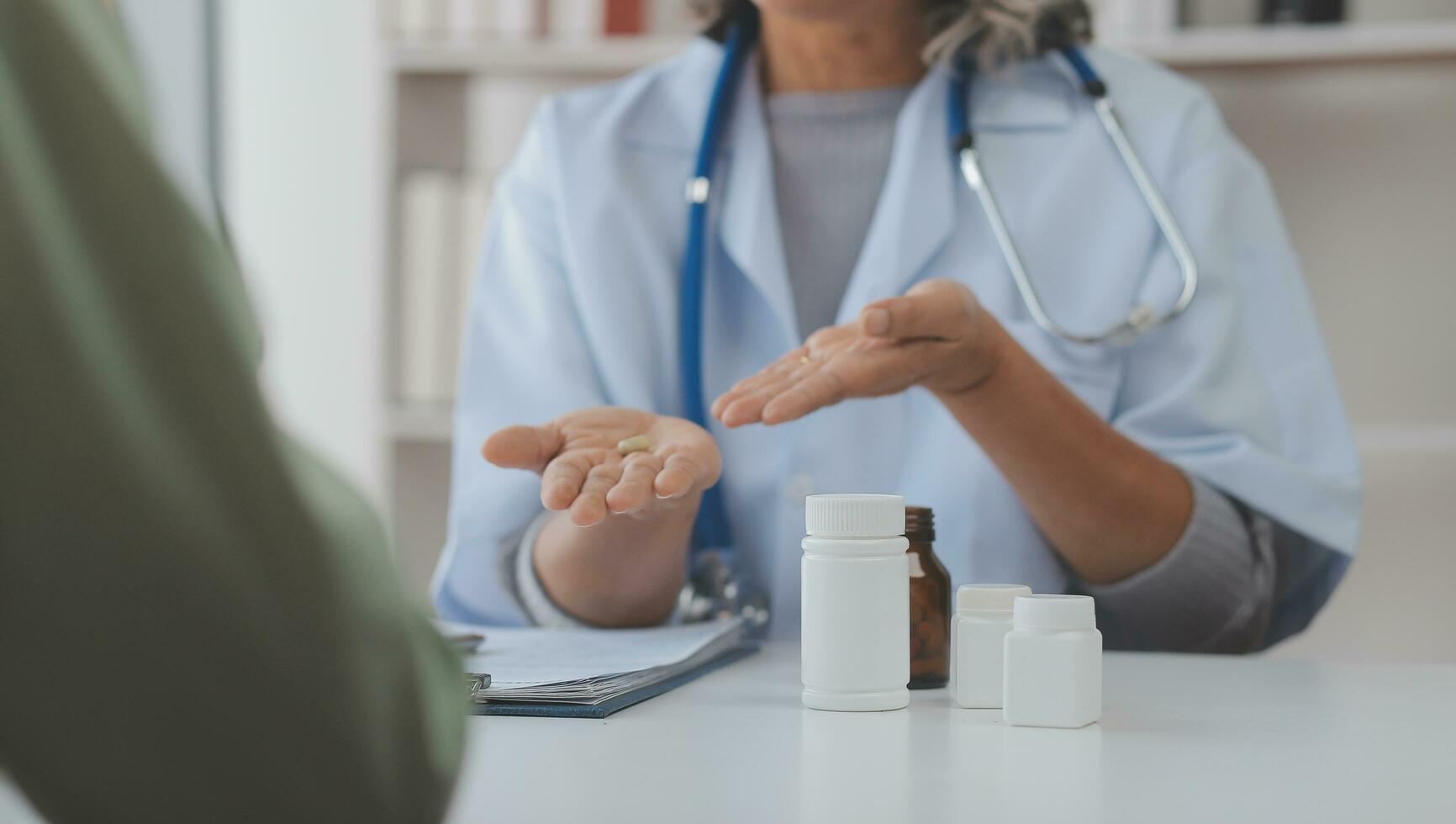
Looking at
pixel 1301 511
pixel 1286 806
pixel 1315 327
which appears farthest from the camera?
pixel 1315 327

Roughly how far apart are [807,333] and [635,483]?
1.83ft

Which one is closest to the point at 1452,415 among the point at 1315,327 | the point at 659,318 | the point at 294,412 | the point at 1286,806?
the point at 1315,327

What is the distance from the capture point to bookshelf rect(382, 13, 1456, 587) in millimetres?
1886

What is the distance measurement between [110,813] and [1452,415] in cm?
212

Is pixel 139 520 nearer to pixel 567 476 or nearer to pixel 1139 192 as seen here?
pixel 567 476

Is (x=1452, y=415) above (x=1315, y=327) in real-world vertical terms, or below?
below

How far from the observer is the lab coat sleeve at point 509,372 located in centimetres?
128

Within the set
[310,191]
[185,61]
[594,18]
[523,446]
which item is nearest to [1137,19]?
[594,18]

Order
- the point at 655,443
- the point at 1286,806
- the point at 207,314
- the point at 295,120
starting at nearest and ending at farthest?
the point at 207,314 < the point at 1286,806 < the point at 655,443 < the point at 295,120

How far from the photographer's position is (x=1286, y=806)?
0.57 meters

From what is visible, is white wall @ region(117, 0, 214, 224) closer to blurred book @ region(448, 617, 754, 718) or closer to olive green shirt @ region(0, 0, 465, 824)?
blurred book @ region(448, 617, 754, 718)

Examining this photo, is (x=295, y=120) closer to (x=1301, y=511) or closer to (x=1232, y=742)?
(x=1301, y=511)

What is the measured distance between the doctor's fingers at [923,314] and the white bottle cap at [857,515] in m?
0.23

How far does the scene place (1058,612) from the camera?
729mm
